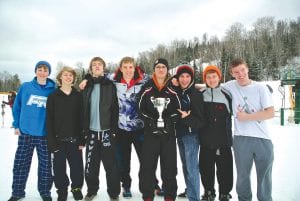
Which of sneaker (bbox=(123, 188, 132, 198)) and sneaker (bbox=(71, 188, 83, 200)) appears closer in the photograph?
sneaker (bbox=(71, 188, 83, 200))

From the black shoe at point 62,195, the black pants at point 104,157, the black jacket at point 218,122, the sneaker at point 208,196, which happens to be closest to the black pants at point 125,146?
the black pants at point 104,157

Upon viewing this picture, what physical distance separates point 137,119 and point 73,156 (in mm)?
956

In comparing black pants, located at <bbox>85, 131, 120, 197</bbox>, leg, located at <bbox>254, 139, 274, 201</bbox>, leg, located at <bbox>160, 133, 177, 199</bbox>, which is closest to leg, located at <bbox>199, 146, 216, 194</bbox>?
leg, located at <bbox>160, 133, 177, 199</bbox>

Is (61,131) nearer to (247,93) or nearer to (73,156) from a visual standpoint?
(73,156)

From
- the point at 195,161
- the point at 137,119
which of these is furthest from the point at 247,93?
the point at 137,119

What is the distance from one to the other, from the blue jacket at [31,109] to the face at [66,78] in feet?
0.98

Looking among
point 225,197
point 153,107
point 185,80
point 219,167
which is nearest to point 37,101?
point 153,107

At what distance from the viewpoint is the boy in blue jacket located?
3600mm

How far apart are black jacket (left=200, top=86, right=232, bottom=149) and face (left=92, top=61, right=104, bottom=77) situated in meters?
1.49

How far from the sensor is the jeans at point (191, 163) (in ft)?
11.1

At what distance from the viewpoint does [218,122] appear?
353cm

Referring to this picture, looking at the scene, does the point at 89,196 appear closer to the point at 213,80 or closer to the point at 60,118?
the point at 60,118

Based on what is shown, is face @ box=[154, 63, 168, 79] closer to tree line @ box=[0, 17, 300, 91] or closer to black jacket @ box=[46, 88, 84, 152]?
black jacket @ box=[46, 88, 84, 152]

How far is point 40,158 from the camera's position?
12.0 ft
